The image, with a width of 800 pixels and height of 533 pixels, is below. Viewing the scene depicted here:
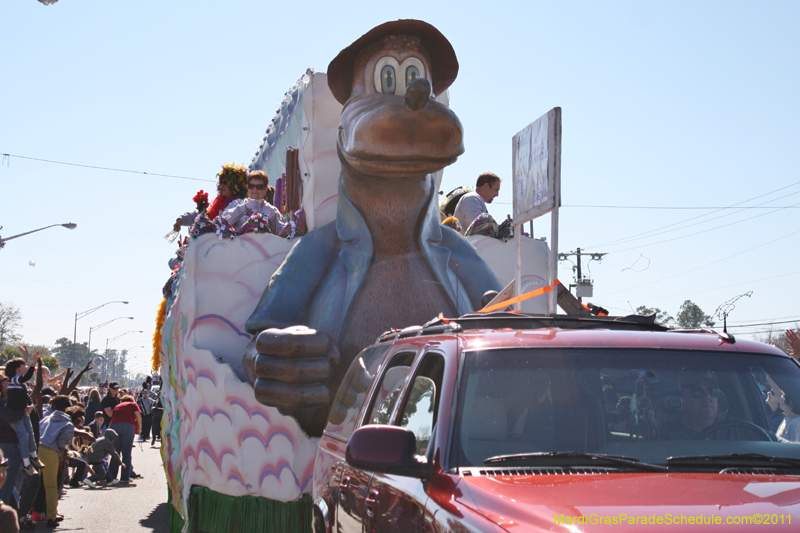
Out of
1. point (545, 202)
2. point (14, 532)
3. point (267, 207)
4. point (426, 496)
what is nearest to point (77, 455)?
point (267, 207)

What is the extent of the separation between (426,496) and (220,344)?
157 inches

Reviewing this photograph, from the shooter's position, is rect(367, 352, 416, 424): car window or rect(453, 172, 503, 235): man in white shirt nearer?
rect(367, 352, 416, 424): car window

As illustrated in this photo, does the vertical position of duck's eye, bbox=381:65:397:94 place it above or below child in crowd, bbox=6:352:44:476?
above

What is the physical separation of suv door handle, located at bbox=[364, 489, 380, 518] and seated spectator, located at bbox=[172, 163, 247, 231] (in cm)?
540

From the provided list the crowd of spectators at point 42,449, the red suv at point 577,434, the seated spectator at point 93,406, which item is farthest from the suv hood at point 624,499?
the seated spectator at point 93,406

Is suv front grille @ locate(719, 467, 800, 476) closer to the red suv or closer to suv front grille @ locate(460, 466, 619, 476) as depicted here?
Result: the red suv

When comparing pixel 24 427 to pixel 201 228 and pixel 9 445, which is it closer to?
pixel 9 445

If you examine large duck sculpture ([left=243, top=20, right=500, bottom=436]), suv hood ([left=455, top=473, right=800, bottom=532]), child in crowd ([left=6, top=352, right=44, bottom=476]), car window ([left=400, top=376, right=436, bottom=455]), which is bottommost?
child in crowd ([left=6, top=352, right=44, bottom=476])

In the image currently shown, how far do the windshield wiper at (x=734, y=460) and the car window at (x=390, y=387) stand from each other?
1.06 metres

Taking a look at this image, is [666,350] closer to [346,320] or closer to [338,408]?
[338,408]

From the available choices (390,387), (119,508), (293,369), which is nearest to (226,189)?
(293,369)

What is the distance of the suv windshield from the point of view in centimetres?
257

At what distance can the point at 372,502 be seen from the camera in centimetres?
293

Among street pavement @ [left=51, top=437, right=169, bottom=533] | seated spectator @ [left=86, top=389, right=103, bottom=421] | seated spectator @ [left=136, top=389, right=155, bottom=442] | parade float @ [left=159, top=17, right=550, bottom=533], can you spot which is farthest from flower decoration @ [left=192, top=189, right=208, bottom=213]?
seated spectator @ [left=136, top=389, right=155, bottom=442]
